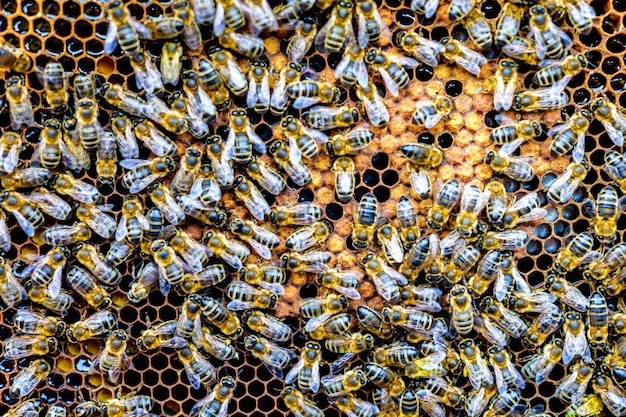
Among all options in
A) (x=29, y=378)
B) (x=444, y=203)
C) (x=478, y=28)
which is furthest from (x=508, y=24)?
(x=29, y=378)

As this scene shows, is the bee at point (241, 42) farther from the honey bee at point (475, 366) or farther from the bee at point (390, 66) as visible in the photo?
the honey bee at point (475, 366)

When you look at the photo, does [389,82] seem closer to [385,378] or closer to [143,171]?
[143,171]

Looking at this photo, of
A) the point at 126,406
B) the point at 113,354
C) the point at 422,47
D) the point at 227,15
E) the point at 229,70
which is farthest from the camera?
the point at 126,406

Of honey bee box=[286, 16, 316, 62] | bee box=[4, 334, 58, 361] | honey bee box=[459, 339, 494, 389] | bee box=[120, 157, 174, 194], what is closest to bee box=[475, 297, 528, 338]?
honey bee box=[459, 339, 494, 389]

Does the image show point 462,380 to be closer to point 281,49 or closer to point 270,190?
point 270,190

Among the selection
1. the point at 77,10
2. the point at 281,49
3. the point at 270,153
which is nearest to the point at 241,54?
the point at 281,49

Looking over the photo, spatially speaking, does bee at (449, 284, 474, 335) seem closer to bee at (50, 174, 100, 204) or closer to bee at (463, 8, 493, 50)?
bee at (463, 8, 493, 50)

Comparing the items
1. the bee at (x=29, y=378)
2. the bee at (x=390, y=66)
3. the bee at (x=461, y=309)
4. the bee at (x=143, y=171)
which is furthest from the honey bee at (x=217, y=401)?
the bee at (x=390, y=66)
